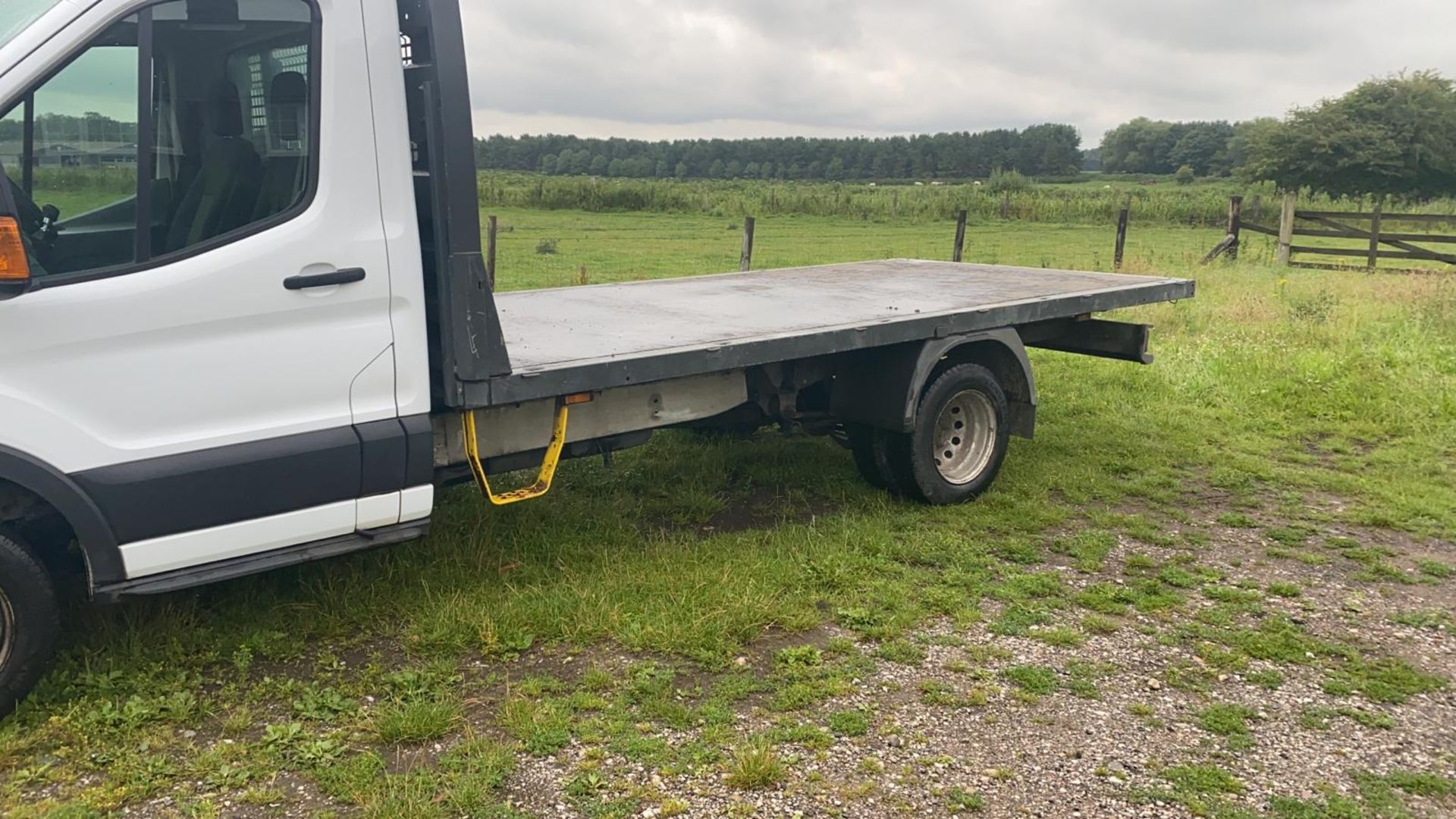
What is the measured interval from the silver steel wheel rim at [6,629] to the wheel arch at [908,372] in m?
4.00

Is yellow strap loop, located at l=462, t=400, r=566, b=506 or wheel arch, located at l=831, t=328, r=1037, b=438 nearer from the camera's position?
yellow strap loop, located at l=462, t=400, r=566, b=506

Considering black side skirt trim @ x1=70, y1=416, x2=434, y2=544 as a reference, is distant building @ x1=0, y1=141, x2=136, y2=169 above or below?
above

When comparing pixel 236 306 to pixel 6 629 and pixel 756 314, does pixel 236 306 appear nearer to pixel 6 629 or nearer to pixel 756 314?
pixel 6 629

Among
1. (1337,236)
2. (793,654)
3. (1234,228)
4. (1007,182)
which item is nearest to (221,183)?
(793,654)

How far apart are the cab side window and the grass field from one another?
1658 millimetres

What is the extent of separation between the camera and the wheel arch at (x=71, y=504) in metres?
3.48

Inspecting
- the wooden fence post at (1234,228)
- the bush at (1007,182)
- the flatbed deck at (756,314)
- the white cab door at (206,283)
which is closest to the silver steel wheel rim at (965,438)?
the flatbed deck at (756,314)

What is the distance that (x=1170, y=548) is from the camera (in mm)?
5969

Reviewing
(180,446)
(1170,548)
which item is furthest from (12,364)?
(1170,548)

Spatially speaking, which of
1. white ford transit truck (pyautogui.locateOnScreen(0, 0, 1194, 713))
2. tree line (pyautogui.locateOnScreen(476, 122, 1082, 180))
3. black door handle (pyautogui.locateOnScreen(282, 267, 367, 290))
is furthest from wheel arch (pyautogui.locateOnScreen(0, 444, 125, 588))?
tree line (pyautogui.locateOnScreen(476, 122, 1082, 180))

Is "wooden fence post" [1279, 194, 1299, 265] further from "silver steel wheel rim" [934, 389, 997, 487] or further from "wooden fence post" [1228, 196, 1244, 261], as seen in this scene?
"silver steel wheel rim" [934, 389, 997, 487]

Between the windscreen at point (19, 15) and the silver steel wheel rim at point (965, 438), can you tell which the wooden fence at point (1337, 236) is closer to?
the silver steel wheel rim at point (965, 438)

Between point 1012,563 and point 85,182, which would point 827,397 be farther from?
point 85,182

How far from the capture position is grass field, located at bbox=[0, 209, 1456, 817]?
3.54 metres
